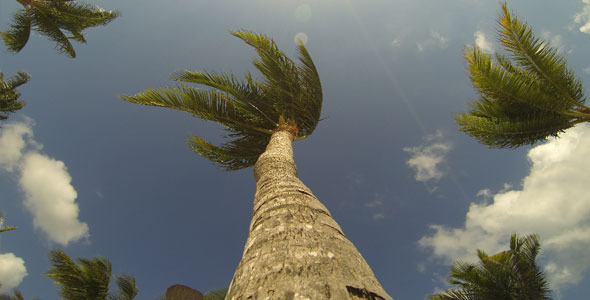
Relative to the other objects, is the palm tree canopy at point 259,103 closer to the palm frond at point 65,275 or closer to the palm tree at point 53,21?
the palm frond at point 65,275

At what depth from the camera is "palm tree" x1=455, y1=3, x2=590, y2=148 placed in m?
5.63

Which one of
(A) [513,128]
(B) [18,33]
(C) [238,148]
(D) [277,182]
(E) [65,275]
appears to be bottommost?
Result: (E) [65,275]

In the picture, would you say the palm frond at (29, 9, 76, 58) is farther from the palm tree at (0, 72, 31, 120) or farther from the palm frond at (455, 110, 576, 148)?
the palm frond at (455, 110, 576, 148)

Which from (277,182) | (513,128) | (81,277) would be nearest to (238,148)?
(277,182)

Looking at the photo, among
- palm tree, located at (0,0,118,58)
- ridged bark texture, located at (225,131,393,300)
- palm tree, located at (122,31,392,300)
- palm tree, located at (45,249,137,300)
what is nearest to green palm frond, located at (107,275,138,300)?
palm tree, located at (45,249,137,300)

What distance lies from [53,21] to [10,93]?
352 centimetres

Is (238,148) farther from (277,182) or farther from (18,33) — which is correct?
(18,33)

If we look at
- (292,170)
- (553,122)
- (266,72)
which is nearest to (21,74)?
(266,72)

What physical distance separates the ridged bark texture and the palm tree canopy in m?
3.87

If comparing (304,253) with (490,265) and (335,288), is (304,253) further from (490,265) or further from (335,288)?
(490,265)

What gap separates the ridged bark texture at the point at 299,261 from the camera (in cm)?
112

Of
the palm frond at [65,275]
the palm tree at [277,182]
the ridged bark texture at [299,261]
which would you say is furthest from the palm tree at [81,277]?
the ridged bark texture at [299,261]

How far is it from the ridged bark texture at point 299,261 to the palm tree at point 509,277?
8.55 m

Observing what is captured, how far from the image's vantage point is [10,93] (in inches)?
428
